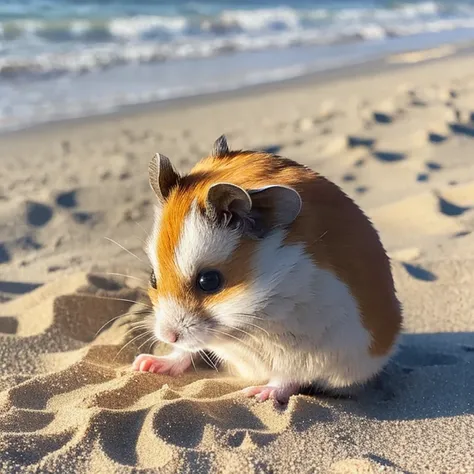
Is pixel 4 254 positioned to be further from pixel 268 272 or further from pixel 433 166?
pixel 433 166

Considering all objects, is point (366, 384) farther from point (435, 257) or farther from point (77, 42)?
point (77, 42)

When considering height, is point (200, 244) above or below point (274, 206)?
below

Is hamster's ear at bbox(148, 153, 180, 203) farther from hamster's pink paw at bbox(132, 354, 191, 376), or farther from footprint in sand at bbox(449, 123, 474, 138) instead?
footprint in sand at bbox(449, 123, 474, 138)

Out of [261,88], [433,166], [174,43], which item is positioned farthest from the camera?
[174,43]

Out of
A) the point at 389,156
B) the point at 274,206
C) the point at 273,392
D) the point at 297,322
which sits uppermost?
the point at 274,206

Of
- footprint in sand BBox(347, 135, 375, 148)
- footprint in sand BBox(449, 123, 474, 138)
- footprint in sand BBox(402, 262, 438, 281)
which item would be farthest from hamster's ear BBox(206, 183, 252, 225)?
footprint in sand BBox(449, 123, 474, 138)

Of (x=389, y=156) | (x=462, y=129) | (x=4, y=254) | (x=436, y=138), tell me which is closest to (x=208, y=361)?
(x=4, y=254)

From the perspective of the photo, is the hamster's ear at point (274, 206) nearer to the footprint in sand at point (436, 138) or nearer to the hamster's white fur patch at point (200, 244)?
the hamster's white fur patch at point (200, 244)
